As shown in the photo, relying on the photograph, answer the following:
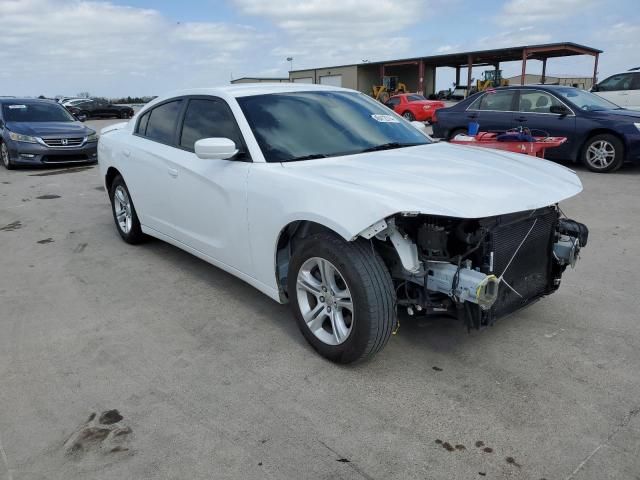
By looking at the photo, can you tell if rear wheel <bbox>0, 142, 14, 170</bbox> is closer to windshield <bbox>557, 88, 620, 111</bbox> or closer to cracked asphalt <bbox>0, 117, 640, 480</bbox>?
cracked asphalt <bbox>0, 117, 640, 480</bbox>

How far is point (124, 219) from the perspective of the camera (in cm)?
566

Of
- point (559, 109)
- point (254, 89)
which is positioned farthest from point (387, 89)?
point (254, 89)

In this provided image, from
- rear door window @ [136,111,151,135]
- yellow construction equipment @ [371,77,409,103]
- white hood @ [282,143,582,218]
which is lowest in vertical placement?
white hood @ [282,143,582,218]

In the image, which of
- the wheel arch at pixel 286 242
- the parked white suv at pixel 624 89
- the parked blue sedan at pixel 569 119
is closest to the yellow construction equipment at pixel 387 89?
the parked white suv at pixel 624 89

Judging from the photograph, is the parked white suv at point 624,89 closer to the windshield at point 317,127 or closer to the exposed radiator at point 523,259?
the windshield at point 317,127

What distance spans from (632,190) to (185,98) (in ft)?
22.1

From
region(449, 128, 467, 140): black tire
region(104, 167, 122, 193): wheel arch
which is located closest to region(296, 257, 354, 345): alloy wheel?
region(104, 167, 122, 193): wheel arch

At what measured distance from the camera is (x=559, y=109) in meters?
9.51

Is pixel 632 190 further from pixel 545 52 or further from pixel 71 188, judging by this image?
pixel 545 52

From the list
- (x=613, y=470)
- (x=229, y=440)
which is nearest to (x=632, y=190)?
(x=613, y=470)

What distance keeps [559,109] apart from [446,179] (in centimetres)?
779

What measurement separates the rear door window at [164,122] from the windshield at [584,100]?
302 inches

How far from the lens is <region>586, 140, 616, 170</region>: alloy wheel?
9.10 meters

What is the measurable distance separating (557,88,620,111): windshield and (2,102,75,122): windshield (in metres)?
11.0
